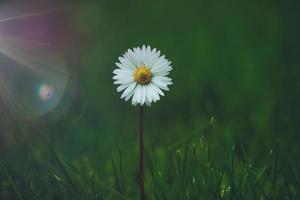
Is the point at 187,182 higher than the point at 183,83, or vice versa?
the point at 183,83

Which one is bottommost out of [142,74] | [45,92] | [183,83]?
[142,74]

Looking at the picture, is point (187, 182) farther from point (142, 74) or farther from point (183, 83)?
point (183, 83)

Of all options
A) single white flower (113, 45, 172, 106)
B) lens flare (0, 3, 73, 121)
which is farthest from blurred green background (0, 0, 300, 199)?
single white flower (113, 45, 172, 106)

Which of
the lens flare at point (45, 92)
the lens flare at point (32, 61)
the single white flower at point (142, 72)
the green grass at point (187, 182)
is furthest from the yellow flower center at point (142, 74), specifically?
the lens flare at point (45, 92)

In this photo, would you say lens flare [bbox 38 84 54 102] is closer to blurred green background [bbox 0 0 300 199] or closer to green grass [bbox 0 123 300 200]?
blurred green background [bbox 0 0 300 199]

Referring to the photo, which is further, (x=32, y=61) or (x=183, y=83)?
(x=32, y=61)

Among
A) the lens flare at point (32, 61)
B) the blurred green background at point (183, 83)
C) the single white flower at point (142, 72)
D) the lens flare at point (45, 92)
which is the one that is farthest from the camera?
the lens flare at point (45, 92)

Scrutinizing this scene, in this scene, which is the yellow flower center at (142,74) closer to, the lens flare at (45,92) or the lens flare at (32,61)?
the lens flare at (32,61)

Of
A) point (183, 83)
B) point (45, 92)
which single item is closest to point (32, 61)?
point (45, 92)
